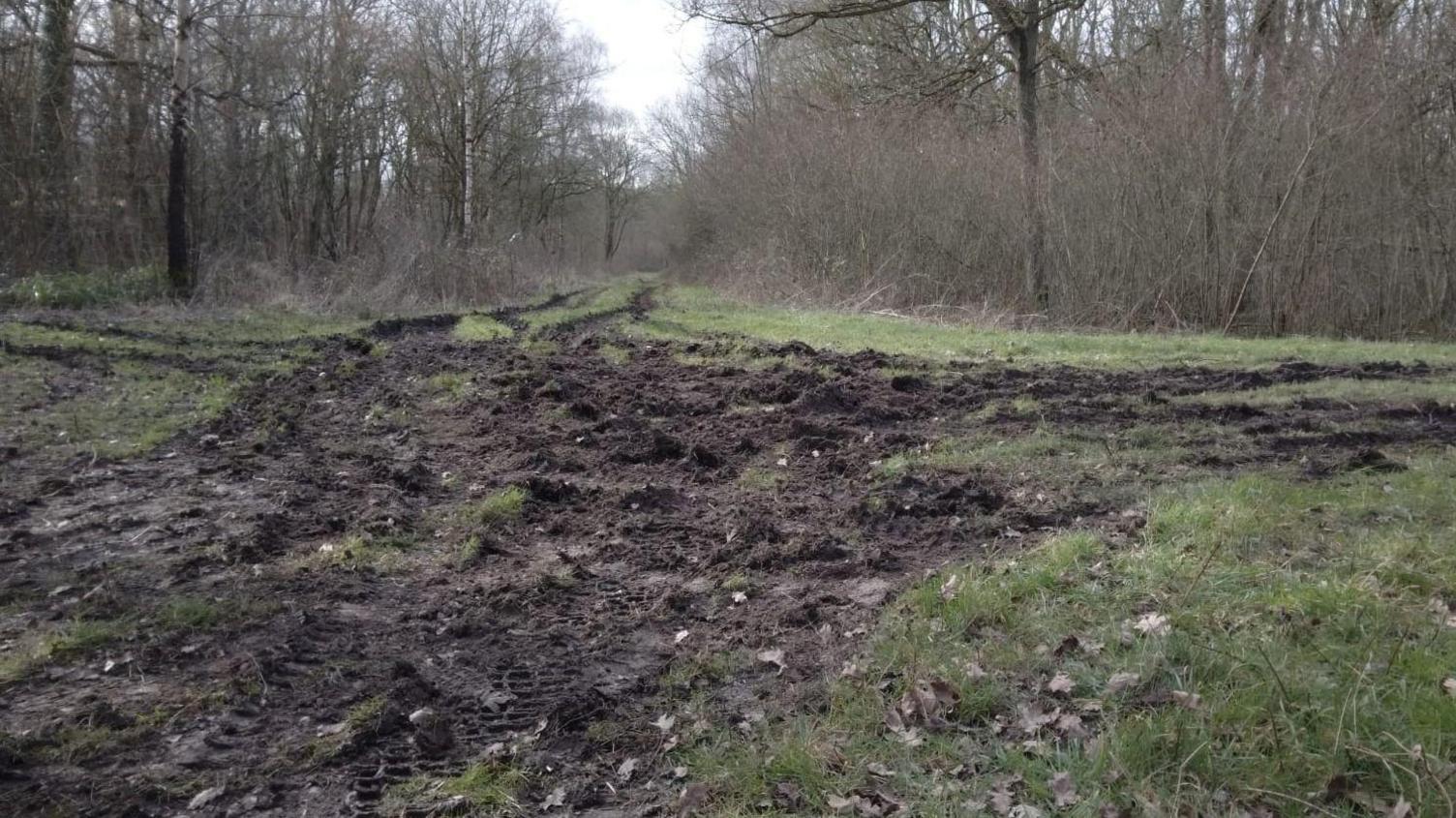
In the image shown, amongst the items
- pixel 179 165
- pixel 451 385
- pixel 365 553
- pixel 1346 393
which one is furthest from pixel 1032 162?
pixel 179 165

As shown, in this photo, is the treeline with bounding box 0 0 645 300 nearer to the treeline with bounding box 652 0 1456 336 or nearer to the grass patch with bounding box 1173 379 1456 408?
the treeline with bounding box 652 0 1456 336

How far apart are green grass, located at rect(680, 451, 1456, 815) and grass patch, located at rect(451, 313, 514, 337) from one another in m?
10.7

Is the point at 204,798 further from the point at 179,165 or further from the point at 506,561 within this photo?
the point at 179,165

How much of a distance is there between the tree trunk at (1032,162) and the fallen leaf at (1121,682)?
13.9 m

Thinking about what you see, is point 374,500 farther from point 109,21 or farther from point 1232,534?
point 109,21

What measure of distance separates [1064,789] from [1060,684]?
2.01ft

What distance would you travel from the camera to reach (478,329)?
48.2ft

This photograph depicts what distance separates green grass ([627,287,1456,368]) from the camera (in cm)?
1074

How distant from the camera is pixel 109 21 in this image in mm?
17469

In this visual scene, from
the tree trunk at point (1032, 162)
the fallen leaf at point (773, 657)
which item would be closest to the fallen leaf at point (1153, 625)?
the fallen leaf at point (773, 657)

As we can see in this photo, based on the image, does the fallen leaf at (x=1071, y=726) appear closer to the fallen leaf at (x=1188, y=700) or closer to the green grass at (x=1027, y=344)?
the fallen leaf at (x=1188, y=700)

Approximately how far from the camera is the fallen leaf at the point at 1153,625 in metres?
3.60

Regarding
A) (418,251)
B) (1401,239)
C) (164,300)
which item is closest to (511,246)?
(418,251)

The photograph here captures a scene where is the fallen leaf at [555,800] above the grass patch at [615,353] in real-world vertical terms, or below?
below
